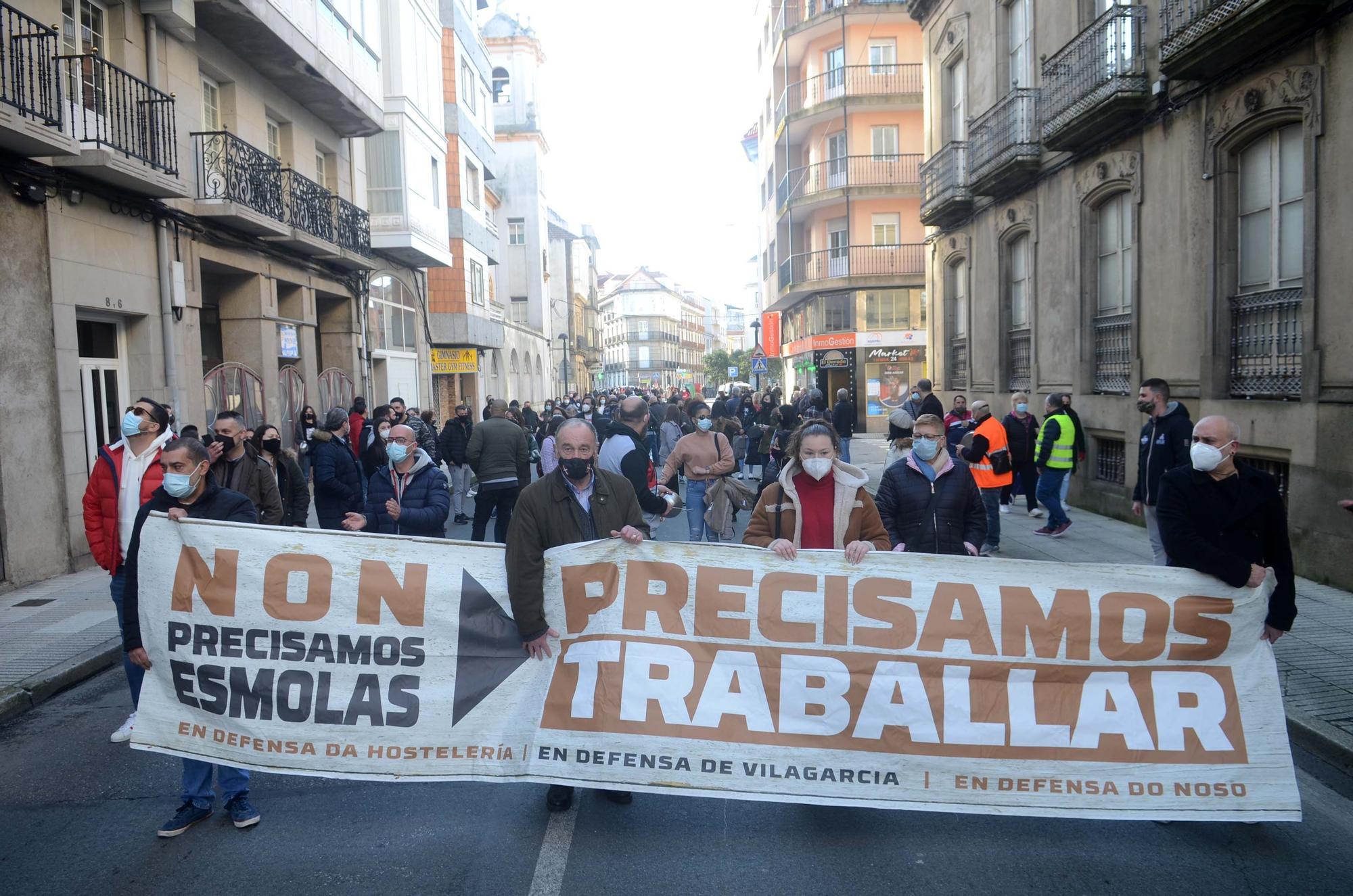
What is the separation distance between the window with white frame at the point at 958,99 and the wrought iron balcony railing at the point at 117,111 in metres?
14.0

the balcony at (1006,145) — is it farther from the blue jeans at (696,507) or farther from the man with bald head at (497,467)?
the man with bald head at (497,467)

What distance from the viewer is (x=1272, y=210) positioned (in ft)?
33.9

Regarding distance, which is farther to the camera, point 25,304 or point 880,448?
point 880,448

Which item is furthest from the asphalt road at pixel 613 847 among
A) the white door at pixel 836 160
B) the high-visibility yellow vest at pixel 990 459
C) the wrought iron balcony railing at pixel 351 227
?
the white door at pixel 836 160

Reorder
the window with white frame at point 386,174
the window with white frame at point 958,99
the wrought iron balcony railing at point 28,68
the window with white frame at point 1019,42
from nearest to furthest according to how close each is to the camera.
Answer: the wrought iron balcony railing at point 28,68, the window with white frame at point 1019,42, the window with white frame at point 958,99, the window with white frame at point 386,174

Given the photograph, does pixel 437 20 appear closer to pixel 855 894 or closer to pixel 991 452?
pixel 991 452

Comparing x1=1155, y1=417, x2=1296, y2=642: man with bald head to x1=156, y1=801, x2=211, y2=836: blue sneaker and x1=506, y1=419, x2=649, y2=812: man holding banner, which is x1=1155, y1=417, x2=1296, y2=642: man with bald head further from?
x1=156, y1=801, x2=211, y2=836: blue sneaker

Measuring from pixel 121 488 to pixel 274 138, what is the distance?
47.7ft

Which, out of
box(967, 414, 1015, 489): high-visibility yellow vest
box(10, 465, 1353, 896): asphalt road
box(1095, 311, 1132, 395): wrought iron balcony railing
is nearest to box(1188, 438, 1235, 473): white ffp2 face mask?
box(10, 465, 1353, 896): asphalt road

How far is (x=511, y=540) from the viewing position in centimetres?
461

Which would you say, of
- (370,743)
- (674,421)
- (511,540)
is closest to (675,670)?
(511,540)

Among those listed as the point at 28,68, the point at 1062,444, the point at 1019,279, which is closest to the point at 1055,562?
the point at 1062,444

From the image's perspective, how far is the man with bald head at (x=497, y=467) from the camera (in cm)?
1041

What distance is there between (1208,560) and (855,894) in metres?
2.22
